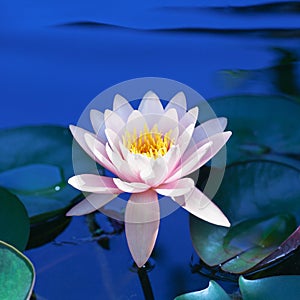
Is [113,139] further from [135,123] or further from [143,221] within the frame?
[143,221]

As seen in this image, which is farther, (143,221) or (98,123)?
(98,123)

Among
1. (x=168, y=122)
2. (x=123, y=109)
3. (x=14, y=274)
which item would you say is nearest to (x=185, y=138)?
(x=168, y=122)

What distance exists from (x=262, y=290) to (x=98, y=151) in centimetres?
42

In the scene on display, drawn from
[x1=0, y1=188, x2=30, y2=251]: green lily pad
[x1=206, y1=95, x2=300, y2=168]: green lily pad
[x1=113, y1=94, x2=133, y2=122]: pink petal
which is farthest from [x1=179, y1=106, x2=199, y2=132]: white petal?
[x1=0, y1=188, x2=30, y2=251]: green lily pad

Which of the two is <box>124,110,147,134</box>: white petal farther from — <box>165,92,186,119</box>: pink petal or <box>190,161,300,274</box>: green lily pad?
<box>190,161,300,274</box>: green lily pad

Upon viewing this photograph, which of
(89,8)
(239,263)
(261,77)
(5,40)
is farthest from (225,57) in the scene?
(239,263)

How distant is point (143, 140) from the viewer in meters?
1.21

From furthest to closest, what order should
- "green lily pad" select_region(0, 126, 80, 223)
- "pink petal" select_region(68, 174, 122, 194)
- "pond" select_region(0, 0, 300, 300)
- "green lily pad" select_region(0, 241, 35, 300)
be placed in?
"green lily pad" select_region(0, 126, 80, 223) → "pond" select_region(0, 0, 300, 300) → "pink petal" select_region(68, 174, 122, 194) → "green lily pad" select_region(0, 241, 35, 300)

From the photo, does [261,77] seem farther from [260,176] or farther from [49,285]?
[49,285]

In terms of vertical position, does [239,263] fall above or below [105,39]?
below

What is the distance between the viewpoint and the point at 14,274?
1.04m

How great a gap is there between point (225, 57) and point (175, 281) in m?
0.98

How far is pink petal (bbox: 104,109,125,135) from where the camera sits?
1220mm

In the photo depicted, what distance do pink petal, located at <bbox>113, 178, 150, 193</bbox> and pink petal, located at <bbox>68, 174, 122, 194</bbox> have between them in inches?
1.3
